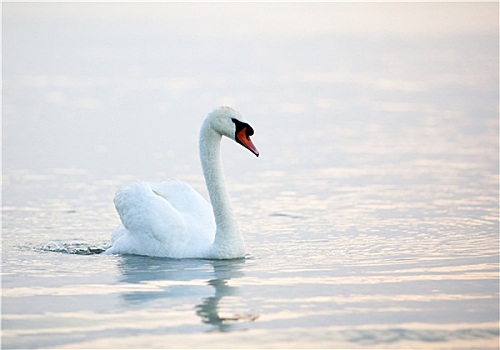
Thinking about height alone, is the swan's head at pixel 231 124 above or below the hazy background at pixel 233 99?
below

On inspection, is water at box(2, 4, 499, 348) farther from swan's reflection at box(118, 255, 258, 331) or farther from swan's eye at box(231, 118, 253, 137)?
swan's eye at box(231, 118, 253, 137)

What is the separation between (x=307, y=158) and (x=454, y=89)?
A: 12746mm

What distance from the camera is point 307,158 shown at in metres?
19.0

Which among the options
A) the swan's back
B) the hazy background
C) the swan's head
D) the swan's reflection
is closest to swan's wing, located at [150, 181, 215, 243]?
the swan's back

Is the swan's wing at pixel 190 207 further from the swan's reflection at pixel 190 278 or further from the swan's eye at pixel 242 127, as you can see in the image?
the swan's eye at pixel 242 127

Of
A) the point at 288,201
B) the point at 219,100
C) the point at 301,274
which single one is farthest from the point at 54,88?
the point at 301,274

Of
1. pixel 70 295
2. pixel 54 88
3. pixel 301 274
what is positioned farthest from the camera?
pixel 54 88

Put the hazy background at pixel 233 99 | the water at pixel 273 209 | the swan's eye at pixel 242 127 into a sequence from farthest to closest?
the hazy background at pixel 233 99 < the swan's eye at pixel 242 127 < the water at pixel 273 209

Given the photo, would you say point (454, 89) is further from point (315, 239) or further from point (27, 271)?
point (27, 271)

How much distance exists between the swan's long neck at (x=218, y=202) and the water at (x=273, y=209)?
380 millimetres

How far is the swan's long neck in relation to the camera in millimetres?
11273

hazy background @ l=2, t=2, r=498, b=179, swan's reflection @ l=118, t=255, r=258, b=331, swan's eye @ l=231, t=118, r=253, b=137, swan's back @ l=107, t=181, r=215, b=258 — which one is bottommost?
swan's reflection @ l=118, t=255, r=258, b=331

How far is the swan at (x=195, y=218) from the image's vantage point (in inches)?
445

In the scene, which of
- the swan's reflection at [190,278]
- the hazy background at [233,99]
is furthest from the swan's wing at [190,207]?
the hazy background at [233,99]
